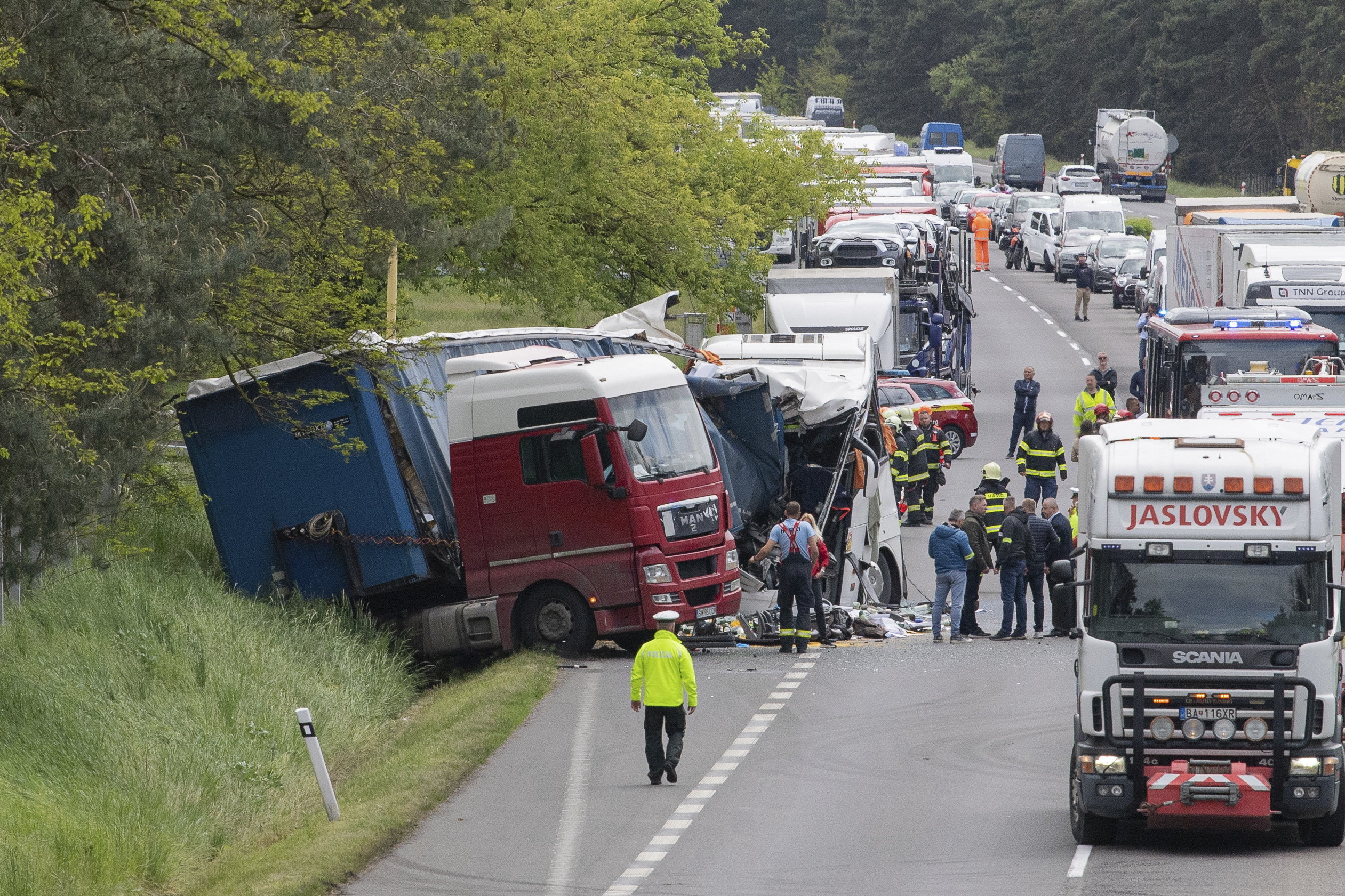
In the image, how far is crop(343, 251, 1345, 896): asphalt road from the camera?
1184cm

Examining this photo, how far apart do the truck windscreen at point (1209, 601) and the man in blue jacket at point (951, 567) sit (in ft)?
26.0

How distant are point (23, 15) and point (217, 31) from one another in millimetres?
1822

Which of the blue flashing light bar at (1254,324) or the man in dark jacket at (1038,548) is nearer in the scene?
the man in dark jacket at (1038,548)

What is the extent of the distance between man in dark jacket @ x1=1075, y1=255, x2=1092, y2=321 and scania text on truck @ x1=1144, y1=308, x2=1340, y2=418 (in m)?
25.1

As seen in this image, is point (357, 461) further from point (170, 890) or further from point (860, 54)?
point (860, 54)

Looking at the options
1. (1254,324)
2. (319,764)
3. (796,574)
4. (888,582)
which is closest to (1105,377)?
(1254,324)

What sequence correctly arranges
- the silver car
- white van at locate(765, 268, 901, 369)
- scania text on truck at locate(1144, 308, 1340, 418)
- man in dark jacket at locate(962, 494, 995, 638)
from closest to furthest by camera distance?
man in dark jacket at locate(962, 494, 995, 638) → scania text on truck at locate(1144, 308, 1340, 418) → white van at locate(765, 268, 901, 369) → the silver car

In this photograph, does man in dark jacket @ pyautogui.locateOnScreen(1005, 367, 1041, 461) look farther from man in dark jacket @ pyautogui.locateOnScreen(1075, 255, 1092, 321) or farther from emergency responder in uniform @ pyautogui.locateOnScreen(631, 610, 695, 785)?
man in dark jacket @ pyautogui.locateOnScreen(1075, 255, 1092, 321)

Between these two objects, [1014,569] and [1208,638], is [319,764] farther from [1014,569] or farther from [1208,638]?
[1014,569]

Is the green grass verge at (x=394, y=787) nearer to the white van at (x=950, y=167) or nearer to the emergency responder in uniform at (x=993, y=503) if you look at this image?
the emergency responder in uniform at (x=993, y=503)

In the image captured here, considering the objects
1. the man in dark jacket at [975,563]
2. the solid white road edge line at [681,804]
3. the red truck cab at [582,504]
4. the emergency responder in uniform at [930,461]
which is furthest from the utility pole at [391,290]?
the emergency responder in uniform at [930,461]

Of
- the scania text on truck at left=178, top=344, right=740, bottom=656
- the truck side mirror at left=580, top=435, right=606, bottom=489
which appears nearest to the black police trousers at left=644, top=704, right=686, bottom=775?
the scania text on truck at left=178, top=344, right=740, bottom=656

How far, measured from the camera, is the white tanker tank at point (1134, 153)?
281 feet

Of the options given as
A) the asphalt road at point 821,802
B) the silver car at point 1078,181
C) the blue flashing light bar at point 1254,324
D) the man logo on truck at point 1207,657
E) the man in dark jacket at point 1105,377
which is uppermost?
the silver car at point 1078,181
